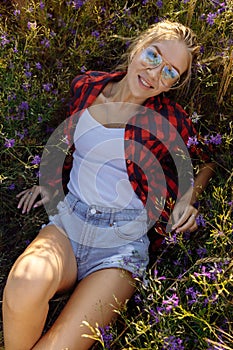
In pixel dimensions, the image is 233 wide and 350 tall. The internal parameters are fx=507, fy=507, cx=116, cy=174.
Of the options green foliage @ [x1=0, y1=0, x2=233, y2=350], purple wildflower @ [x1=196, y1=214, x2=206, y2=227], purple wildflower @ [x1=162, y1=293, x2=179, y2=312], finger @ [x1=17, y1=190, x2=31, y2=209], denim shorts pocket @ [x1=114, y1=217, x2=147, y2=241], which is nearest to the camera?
purple wildflower @ [x1=162, y1=293, x2=179, y2=312]

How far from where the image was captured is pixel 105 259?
2051mm

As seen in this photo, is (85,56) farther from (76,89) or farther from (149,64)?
(149,64)

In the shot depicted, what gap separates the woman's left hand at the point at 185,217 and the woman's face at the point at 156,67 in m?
0.50

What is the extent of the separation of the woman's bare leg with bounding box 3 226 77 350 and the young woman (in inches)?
0.7

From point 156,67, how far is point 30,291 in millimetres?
1007

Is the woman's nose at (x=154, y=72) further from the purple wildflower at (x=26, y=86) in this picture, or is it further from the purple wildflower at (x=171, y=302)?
the purple wildflower at (x=171, y=302)

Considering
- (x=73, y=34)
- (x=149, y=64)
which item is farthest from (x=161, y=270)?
(x=73, y=34)

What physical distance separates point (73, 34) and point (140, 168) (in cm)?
89

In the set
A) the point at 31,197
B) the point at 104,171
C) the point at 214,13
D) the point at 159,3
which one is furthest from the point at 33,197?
the point at 214,13

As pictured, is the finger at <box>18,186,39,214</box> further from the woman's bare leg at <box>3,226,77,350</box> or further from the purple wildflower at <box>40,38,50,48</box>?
the purple wildflower at <box>40,38,50,48</box>

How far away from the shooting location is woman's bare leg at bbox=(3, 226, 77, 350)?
1.82 meters

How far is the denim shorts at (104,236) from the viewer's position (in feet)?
6.85

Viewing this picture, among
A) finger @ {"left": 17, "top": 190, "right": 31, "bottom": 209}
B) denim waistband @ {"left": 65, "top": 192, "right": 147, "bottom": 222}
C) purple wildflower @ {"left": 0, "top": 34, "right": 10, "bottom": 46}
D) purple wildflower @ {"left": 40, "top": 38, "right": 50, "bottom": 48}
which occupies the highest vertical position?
purple wildflower @ {"left": 0, "top": 34, "right": 10, "bottom": 46}

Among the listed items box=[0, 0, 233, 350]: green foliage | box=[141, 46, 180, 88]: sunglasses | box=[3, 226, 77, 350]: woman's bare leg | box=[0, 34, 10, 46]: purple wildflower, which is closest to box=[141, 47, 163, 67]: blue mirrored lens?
box=[141, 46, 180, 88]: sunglasses
